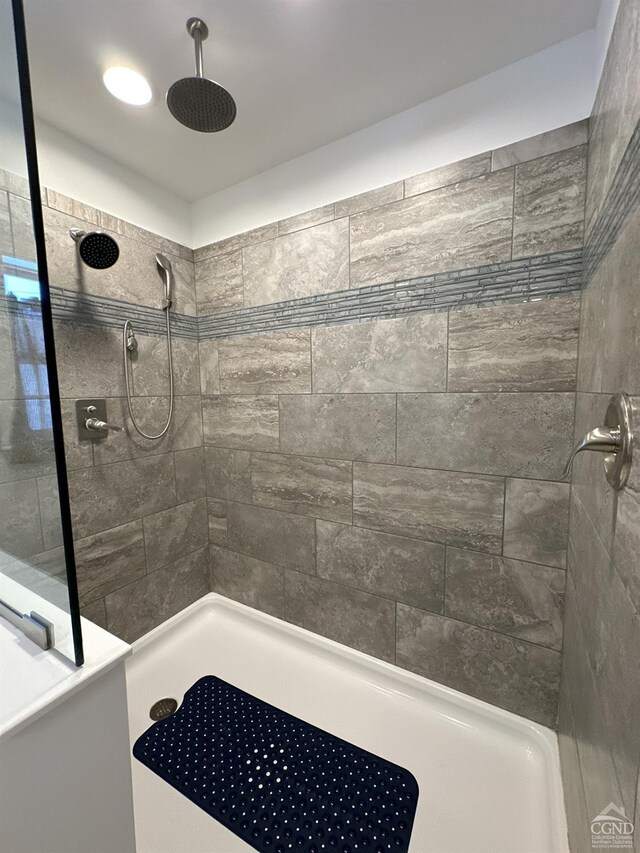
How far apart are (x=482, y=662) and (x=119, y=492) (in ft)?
5.72

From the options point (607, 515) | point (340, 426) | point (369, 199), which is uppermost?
point (369, 199)

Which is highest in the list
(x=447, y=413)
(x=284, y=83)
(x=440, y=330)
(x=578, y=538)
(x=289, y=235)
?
(x=284, y=83)

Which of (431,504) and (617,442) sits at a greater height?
(617,442)

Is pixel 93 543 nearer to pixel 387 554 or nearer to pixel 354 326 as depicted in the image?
pixel 387 554

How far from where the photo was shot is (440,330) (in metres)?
1.34

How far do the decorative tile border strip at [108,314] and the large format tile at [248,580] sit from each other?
1293 millimetres

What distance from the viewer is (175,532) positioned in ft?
6.30

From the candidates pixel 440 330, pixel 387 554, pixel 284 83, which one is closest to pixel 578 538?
pixel 387 554

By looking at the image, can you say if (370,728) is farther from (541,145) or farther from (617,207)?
(541,145)

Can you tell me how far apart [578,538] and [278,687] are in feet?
4.51

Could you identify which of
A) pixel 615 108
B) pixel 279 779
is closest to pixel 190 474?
pixel 279 779

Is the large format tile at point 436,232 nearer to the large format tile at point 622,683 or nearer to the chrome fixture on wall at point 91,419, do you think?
the large format tile at point 622,683

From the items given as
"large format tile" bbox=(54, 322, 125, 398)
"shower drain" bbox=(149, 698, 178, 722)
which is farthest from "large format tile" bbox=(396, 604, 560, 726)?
"large format tile" bbox=(54, 322, 125, 398)

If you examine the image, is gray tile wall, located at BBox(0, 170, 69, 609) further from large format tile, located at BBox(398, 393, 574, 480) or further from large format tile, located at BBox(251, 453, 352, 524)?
large format tile, located at BBox(398, 393, 574, 480)
